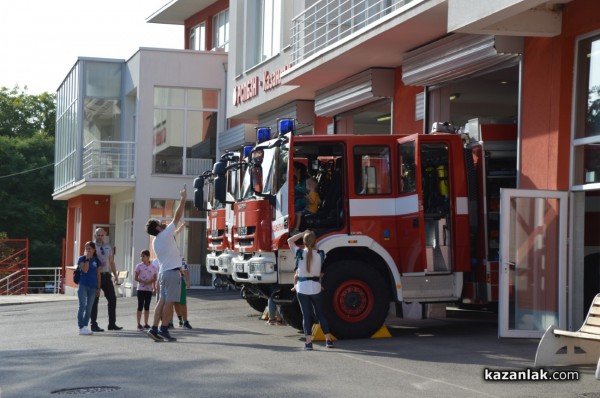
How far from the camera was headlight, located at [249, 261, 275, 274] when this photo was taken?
1597 centimetres

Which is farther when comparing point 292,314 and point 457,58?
point 457,58

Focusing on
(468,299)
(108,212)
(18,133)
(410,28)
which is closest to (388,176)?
(468,299)

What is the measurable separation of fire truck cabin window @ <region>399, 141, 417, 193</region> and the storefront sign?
31.0 ft

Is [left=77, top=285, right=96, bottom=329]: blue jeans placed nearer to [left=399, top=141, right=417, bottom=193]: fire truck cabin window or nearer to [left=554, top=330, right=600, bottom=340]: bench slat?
[left=399, top=141, right=417, bottom=193]: fire truck cabin window

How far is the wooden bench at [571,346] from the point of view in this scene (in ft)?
39.9

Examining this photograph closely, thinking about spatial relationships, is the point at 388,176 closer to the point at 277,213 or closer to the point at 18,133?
the point at 277,213

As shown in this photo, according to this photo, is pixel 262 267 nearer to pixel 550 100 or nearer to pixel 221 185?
pixel 221 185

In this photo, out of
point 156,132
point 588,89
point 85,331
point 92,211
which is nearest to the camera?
point 588,89

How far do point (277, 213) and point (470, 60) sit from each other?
13.3 feet

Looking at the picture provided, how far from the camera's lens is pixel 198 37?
4209 centimetres

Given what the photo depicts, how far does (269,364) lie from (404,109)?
9.26 m

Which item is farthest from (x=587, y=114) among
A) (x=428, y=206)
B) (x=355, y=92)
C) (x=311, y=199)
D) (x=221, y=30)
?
(x=221, y=30)

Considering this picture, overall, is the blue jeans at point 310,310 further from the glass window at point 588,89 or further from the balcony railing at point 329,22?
the balcony railing at point 329,22

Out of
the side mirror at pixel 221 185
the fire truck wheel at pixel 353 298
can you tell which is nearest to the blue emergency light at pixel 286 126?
the side mirror at pixel 221 185
